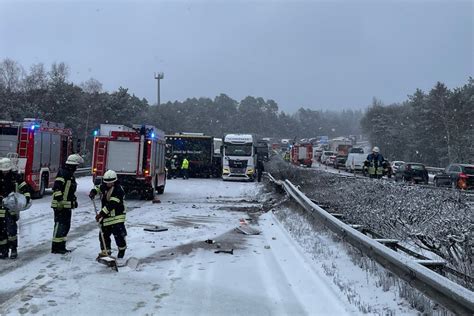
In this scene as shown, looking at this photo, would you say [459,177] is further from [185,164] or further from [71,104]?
[71,104]

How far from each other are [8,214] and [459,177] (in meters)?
23.6

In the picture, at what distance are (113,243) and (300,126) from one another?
178833 millimetres

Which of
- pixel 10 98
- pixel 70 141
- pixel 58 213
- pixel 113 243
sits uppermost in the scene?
pixel 10 98

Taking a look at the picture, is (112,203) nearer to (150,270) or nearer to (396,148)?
(150,270)

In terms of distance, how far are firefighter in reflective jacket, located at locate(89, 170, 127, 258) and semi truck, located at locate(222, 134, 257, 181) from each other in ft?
81.3

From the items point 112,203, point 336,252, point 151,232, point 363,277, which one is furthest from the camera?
point 151,232

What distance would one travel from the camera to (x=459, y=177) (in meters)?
26.2

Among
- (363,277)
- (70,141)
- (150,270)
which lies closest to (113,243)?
(150,270)

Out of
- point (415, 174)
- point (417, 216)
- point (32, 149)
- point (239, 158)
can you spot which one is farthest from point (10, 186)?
point (415, 174)

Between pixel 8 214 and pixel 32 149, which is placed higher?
pixel 32 149

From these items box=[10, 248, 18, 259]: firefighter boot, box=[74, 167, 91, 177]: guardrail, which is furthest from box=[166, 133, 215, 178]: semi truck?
box=[10, 248, 18, 259]: firefighter boot

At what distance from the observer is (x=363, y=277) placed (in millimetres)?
7047

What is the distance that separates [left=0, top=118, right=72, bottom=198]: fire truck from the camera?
56.6ft

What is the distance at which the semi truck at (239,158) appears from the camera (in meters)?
33.0
